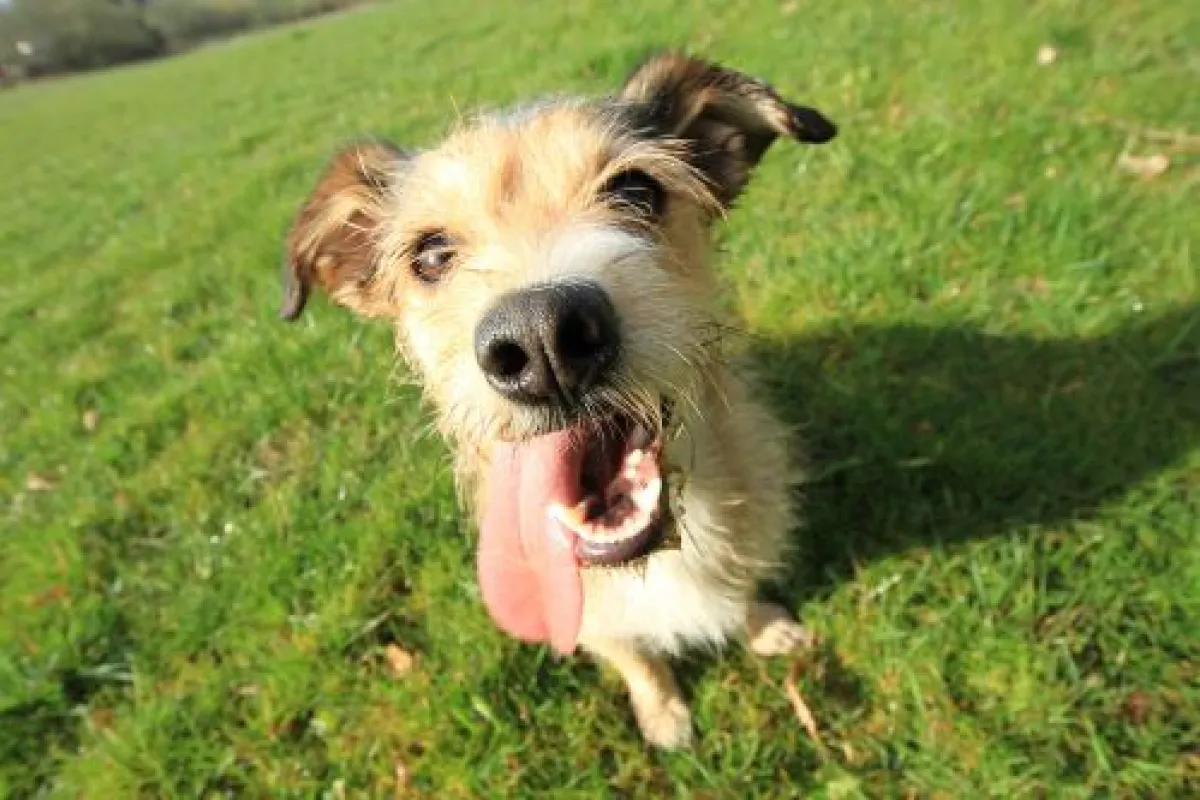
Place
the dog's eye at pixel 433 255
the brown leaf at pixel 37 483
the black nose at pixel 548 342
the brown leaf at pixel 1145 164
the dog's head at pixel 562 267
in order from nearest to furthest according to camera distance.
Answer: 1. the black nose at pixel 548 342
2. the dog's head at pixel 562 267
3. the dog's eye at pixel 433 255
4. the brown leaf at pixel 1145 164
5. the brown leaf at pixel 37 483

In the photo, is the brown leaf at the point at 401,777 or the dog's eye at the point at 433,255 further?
the brown leaf at the point at 401,777

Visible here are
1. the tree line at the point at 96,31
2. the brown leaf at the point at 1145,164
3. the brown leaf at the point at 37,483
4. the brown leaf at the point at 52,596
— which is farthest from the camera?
the tree line at the point at 96,31

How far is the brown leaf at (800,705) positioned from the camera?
2986 mm

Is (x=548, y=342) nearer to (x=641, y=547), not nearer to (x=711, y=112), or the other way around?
(x=641, y=547)

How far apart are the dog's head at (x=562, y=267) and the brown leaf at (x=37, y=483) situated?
120 inches

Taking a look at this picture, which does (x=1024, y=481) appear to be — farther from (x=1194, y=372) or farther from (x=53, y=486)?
(x=53, y=486)

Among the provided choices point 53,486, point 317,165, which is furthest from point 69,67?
point 53,486

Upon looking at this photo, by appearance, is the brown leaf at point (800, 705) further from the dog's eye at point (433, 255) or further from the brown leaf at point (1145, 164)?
the brown leaf at point (1145, 164)

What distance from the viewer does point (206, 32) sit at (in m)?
80.0

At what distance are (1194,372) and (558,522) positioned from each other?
2971 mm

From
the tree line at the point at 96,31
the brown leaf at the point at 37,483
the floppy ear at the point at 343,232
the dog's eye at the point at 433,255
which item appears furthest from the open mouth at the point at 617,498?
the tree line at the point at 96,31

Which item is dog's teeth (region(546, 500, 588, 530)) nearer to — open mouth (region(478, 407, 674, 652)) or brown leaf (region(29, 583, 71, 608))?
open mouth (region(478, 407, 674, 652))

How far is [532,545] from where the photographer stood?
2711 millimetres

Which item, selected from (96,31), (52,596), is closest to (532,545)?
(52,596)
